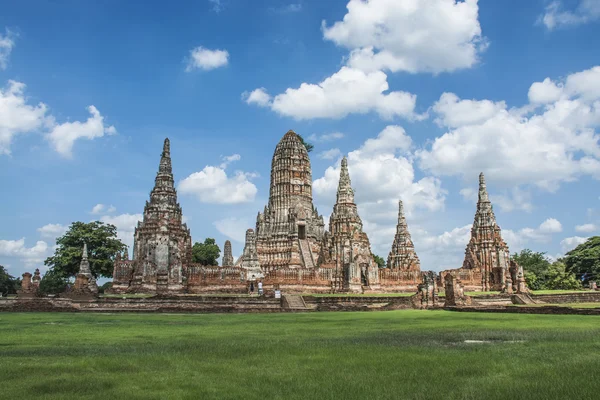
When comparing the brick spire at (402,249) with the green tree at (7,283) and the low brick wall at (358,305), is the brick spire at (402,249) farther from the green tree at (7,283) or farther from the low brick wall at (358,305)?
the green tree at (7,283)

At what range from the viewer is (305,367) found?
842 centimetres

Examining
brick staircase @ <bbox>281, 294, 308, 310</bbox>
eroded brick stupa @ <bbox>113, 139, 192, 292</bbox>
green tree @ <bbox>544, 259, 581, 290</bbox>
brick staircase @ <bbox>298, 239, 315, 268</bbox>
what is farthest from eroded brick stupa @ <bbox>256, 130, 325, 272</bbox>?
green tree @ <bbox>544, 259, 581, 290</bbox>

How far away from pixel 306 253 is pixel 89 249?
2448 cm

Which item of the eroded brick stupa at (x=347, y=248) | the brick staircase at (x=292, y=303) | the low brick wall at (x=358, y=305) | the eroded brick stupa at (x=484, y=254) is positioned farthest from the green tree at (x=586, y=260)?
the brick staircase at (x=292, y=303)

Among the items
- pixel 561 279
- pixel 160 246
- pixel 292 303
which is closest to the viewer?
pixel 292 303

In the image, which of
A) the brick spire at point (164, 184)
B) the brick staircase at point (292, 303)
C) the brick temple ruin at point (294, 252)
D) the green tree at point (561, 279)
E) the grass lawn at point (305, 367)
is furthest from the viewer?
the green tree at point (561, 279)

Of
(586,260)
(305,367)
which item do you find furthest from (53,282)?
(586,260)

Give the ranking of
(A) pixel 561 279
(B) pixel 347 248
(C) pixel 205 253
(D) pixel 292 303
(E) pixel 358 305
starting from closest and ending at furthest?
(D) pixel 292 303 → (E) pixel 358 305 → (B) pixel 347 248 → (A) pixel 561 279 → (C) pixel 205 253

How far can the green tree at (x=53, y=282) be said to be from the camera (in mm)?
58041

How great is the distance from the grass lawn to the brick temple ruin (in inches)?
1311

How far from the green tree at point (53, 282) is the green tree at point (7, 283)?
29.0 ft

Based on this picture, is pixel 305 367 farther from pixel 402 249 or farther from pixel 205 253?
pixel 205 253

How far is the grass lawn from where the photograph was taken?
22.1 feet

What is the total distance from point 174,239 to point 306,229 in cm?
1915
